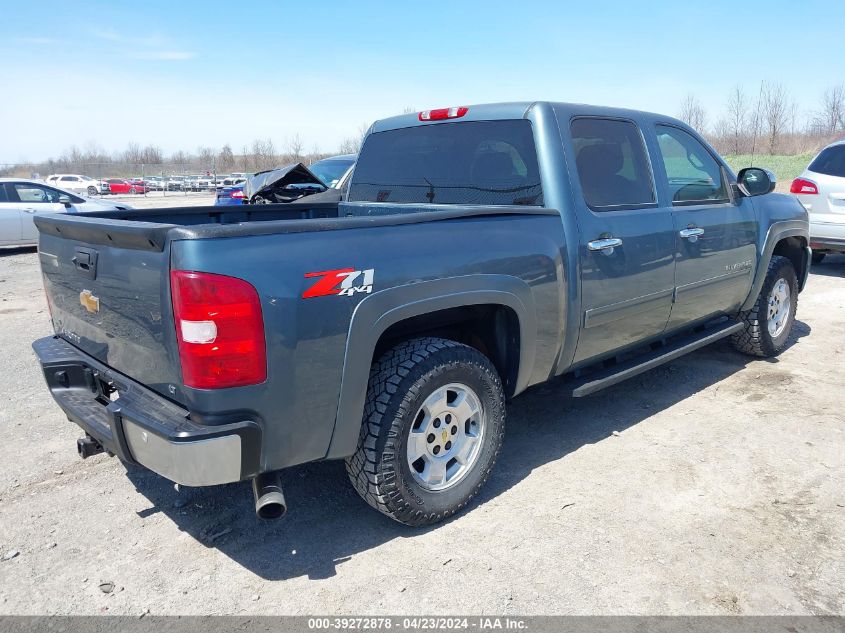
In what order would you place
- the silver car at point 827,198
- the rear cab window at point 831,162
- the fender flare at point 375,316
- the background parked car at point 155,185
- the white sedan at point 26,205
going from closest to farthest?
the fender flare at point 375,316 < the silver car at point 827,198 < the rear cab window at point 831,162 < the white sedan at point 26,205 < the background parked car at point 155,185

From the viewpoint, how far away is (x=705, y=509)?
3.35 metres

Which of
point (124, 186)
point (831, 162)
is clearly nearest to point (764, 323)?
point (831, 162)

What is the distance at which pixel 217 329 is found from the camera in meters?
2.36

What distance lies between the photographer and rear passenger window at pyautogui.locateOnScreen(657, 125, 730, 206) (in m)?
4.44

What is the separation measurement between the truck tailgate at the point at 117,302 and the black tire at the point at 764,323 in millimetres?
4525

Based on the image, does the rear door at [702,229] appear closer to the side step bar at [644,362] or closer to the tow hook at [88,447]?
the side step bar at [644,362]

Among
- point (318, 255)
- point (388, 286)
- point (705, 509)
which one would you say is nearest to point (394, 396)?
point (388, 286)

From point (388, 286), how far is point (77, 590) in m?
1.78

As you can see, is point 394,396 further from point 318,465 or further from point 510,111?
point 510,111

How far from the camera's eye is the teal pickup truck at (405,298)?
242 centimetres

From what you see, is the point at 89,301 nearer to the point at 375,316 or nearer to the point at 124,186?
the point at 375,316

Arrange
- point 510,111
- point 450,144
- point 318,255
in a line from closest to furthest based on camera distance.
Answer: point 318,255, point 510,111, point 450,144

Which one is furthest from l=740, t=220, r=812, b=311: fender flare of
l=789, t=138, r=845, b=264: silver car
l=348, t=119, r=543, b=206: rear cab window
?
l=789, t=138, r=845, b=264: silver car

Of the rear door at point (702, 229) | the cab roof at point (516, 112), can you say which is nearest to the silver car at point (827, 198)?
the rear door at point (702, 229)
